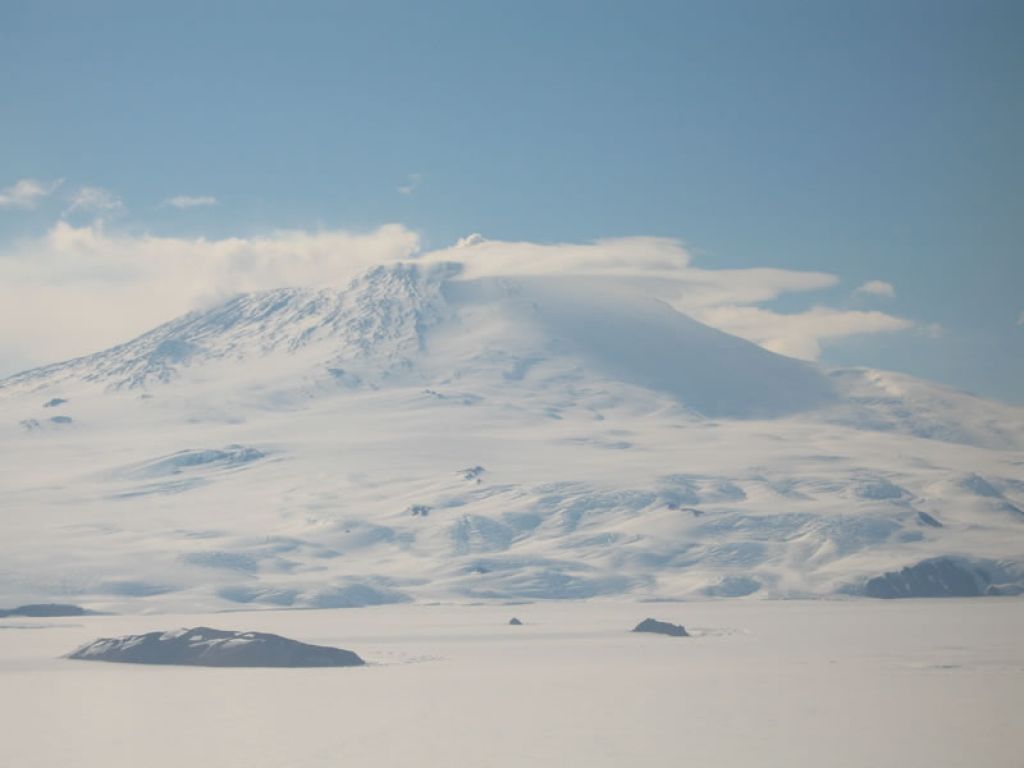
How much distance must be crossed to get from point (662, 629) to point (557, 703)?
47.1 metres

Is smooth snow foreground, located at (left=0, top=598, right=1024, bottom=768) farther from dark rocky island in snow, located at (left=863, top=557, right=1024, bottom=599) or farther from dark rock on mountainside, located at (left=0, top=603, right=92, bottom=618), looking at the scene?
dark rocky island in snow, located at (left=863, top=557, right=1024, bottom=599)

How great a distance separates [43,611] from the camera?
155 meters

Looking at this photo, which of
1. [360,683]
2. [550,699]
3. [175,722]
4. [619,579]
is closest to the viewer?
[175,722]

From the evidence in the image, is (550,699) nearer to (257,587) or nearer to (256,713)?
(256,713)

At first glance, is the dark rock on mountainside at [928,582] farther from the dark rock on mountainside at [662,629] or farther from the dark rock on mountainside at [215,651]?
the dark rock on mountainside at [215,651]

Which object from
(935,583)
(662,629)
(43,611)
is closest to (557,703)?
(662,629)

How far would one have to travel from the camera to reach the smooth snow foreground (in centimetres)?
5378

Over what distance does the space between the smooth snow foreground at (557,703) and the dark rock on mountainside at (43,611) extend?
37.8m

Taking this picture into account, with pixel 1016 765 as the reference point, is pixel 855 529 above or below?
above

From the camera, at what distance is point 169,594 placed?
17350 cm

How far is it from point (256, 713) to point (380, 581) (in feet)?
391

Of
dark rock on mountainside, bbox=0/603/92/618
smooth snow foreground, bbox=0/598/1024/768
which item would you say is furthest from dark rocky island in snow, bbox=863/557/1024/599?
dark rock on mountainside, bbox=0/603/92/618

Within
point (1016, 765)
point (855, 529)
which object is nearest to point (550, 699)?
point (1016, 765)

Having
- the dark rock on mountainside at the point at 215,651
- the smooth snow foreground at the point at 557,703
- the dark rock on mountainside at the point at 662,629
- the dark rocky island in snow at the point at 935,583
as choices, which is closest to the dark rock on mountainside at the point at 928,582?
the dark rocky island in snow at the point at 935,583
